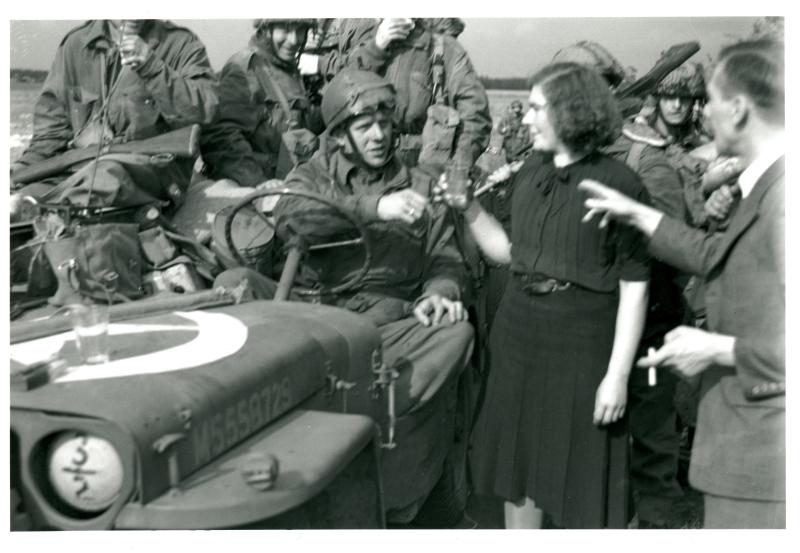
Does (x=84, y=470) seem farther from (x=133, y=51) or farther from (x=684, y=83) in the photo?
(x=684, y=83)

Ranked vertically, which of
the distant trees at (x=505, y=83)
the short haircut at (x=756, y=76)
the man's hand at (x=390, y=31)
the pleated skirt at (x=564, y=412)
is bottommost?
the pleated skirt at (x=564, y=412)

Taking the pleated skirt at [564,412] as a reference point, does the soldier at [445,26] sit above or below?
above

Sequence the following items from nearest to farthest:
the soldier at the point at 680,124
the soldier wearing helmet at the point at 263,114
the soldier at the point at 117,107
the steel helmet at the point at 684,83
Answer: the soldier at the point at 680,124
the soldier at the point at 117,107
the steel helmet at the point at 684,83
the soldier wearing helmet at the point at 263,114

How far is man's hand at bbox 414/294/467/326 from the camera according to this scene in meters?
3.61

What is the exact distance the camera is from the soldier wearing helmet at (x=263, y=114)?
4.96m

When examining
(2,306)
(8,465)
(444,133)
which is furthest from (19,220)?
(444,133)

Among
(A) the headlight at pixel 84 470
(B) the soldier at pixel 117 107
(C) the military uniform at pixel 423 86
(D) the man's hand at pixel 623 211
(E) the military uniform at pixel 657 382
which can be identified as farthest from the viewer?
(C) the military uniform at pixel 423 86

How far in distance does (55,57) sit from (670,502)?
10.5 ft

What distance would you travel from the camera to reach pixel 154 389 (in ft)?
7.39

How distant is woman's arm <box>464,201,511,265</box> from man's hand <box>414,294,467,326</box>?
41 cm

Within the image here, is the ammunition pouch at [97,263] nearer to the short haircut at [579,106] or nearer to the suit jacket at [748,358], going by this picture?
the short haircut at [579,106]

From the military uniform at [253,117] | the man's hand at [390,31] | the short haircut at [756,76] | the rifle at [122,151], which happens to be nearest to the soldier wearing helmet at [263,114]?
the military uniform at [253,117]

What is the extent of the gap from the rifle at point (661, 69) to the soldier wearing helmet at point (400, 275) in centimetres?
108

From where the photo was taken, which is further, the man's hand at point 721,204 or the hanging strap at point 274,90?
the hanging strap at point 274,90
